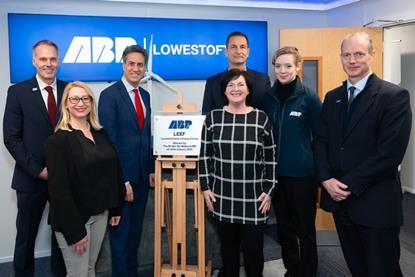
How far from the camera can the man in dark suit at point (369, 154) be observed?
1.81 m

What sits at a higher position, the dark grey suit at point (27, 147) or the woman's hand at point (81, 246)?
the dark grey suit at point (27, 147)

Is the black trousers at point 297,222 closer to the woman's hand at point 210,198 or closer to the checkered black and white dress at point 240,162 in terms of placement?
the checkered black and white dress at point 240,162

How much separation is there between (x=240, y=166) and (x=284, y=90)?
24.0 inches

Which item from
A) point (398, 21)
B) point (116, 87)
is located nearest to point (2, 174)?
point (116, 87)

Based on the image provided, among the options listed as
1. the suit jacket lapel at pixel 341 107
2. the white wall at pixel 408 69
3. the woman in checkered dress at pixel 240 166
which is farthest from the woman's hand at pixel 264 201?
the white wall at pixel 408 69

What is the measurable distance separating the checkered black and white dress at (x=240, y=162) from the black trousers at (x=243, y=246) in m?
0.08

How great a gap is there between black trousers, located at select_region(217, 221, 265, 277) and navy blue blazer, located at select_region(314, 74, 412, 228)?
59 cm

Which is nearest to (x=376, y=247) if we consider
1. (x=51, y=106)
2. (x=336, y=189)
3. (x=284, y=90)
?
(x=336, y=189)

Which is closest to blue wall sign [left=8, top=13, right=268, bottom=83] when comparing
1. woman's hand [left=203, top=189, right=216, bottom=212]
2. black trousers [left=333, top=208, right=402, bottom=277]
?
woman's hand [left=203, top=189, right=216, bottom=212]

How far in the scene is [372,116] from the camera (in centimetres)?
184

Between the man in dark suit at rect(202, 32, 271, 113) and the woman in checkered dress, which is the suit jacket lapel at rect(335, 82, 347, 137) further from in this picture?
the man in dark suit at rect(202, 32, 271, 113)

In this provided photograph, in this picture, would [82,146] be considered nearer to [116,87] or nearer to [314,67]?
[116,87]

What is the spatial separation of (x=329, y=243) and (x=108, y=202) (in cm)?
229

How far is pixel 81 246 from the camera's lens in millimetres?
1888
